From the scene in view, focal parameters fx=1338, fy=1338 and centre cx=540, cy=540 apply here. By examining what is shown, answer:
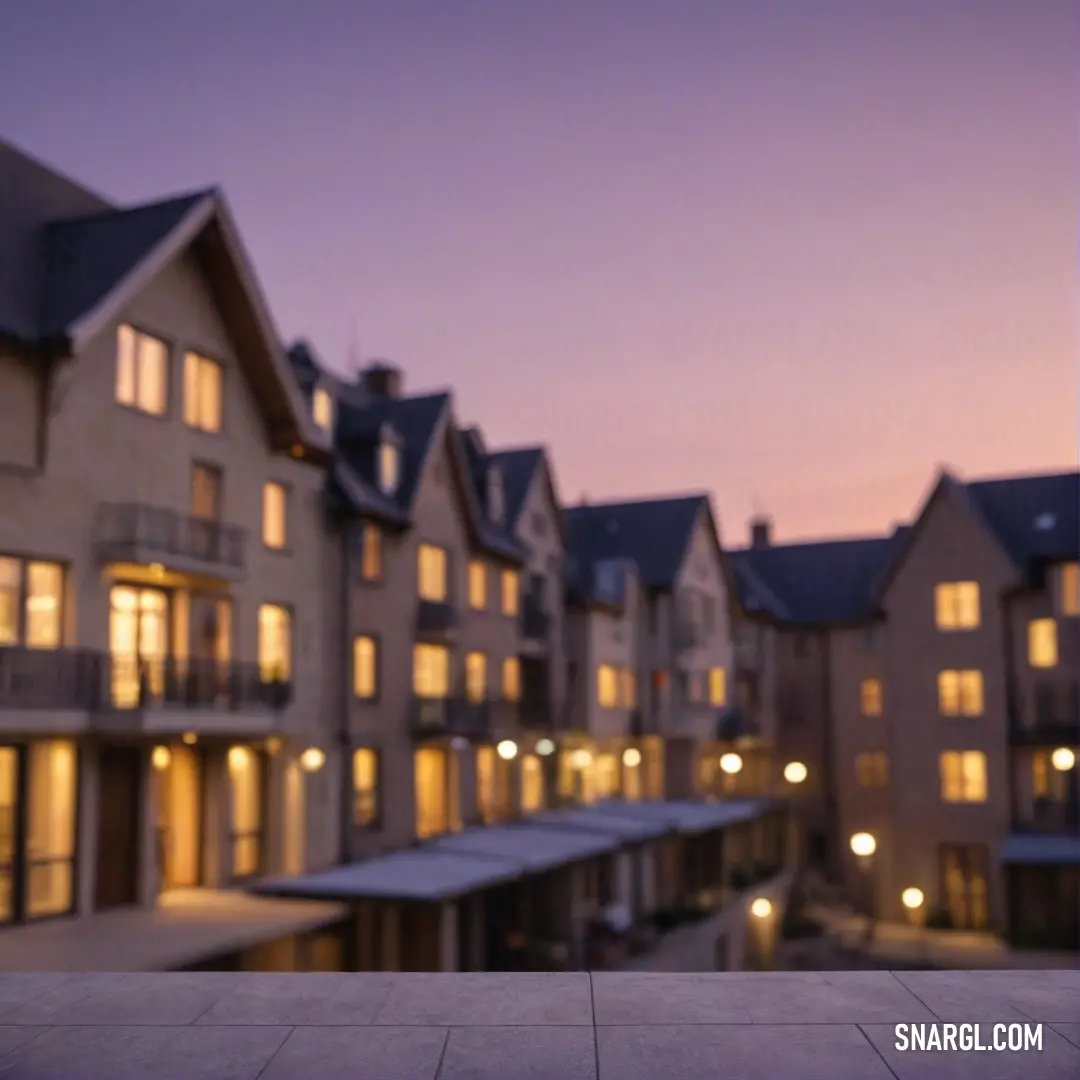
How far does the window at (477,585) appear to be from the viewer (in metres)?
38.4

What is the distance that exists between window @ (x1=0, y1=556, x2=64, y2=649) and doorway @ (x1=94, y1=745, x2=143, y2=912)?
2449 mm

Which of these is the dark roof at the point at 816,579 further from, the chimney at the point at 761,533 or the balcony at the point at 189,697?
the balcony at the point at 189,697

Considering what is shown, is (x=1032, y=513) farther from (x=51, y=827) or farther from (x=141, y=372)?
(x=51, y=827)

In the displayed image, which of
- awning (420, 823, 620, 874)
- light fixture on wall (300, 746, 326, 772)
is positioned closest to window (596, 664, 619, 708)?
awning (420, 823, 620, 874)

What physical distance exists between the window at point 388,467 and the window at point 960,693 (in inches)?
879

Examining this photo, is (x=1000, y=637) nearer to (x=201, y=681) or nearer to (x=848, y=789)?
(x=848, y=789)

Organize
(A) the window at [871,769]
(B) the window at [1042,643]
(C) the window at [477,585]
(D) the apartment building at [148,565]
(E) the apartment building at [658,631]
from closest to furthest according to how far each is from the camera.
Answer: (D) the apartment building at [148,565] → (C) the window at [477,585] → (B) the window at [1042,643] → (E) the apartment building at [658,631] → (A) the window at [871,769]

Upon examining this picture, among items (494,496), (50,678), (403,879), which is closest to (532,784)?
(494,496)

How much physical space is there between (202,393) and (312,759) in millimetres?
8272

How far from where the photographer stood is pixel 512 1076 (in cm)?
602

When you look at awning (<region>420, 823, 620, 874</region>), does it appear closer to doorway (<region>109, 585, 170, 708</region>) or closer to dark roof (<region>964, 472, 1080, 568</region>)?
doorway (<region>109, 585, 170, 708</region>)

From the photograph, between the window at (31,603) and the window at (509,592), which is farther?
the window at (509,592)

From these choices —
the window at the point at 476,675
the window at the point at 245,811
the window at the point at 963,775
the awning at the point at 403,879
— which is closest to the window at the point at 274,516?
the window at the point at 245,811

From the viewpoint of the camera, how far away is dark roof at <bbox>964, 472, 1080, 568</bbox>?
145 feet
